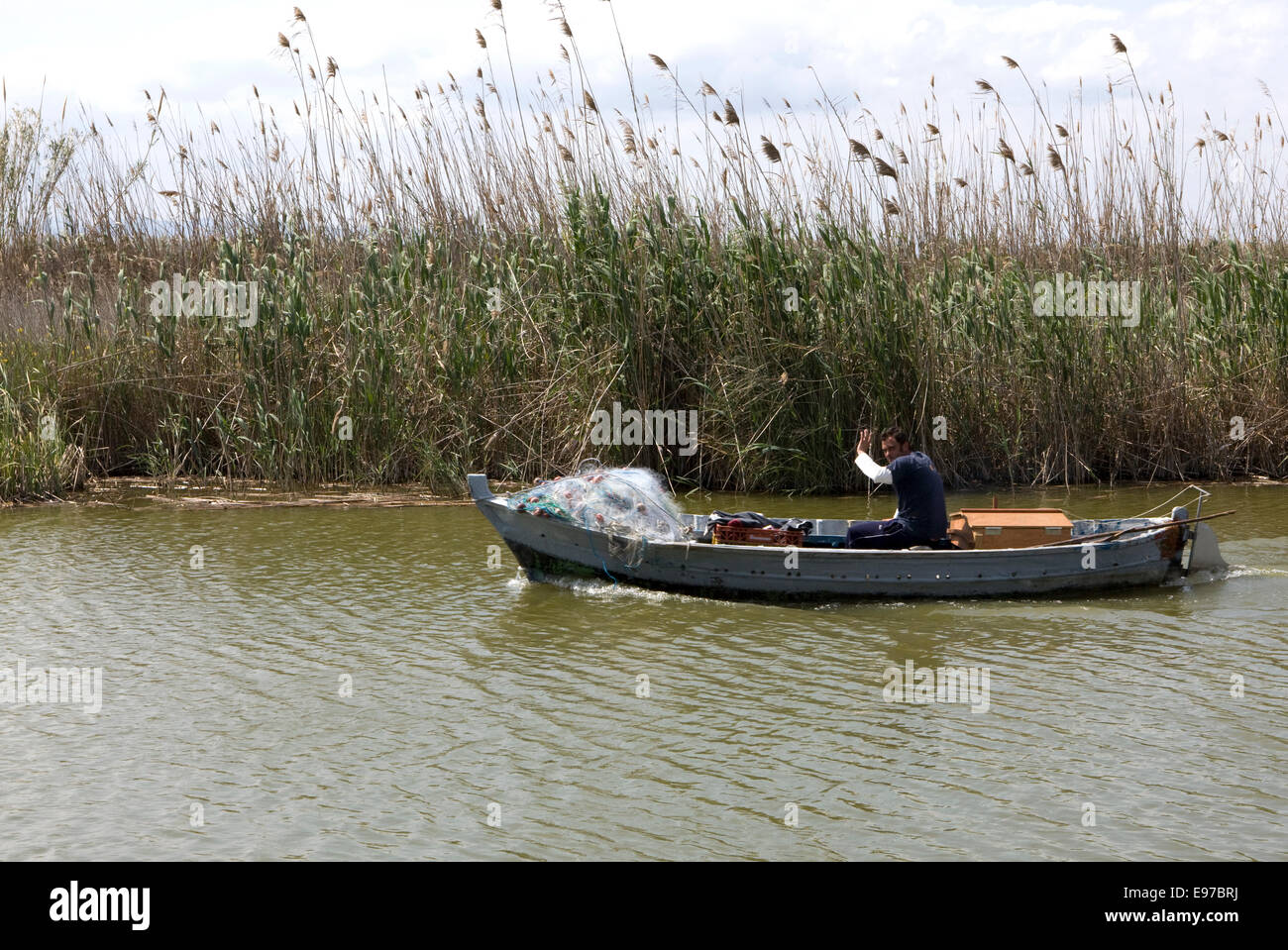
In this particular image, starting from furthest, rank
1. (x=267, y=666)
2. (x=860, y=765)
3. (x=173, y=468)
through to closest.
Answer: (x=173, y=468) < (x=267, y=666) < (x=860, y=765)

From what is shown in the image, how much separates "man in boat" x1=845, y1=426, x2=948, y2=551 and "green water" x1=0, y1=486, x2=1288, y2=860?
0.55 metres

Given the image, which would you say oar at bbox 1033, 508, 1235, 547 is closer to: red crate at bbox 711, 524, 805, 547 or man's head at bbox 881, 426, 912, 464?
man's head at bbox 881, 426, 912, 464

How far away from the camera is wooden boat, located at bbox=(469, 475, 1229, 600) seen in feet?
27.3

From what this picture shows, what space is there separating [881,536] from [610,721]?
330 centimetres

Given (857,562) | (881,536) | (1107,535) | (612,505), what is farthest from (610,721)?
(1107,535)

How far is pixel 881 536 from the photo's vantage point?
8.77 metres

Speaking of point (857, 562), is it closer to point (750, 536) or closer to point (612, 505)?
point (750, 536)

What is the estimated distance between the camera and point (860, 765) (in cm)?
541

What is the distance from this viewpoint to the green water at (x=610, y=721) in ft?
15.7

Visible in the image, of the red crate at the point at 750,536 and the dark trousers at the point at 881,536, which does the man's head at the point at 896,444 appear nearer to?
the dark trousers at the point at 881,536
